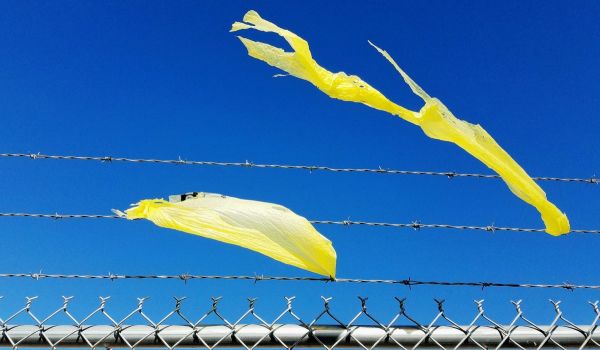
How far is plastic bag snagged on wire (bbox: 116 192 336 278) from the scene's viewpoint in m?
2.12

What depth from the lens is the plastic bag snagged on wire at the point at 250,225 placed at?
2125mm

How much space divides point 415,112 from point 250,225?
2.76ft

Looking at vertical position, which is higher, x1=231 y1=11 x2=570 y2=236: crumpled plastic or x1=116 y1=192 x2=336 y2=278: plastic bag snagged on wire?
x1=231 y1=11 x2=570 y2=236: crumpled plastic

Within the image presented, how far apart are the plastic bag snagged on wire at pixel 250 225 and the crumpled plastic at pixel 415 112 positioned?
22.2 inches

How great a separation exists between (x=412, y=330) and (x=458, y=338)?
0.49 ft

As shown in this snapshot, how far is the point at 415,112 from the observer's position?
93.4 inches

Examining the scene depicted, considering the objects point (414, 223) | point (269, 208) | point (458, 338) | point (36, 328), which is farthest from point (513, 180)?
point (36, 328)

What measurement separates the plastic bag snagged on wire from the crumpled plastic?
1.85 ft

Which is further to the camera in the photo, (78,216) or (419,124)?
(78,216)

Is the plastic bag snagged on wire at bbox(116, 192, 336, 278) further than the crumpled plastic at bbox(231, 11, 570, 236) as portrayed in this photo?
No

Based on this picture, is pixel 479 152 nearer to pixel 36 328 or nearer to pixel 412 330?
pixel 412 330

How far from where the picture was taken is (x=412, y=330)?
1846mm

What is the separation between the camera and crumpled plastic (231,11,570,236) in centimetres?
233

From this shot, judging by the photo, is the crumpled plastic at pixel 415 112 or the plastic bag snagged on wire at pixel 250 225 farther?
the crumpled plastic at pixel 415 112
